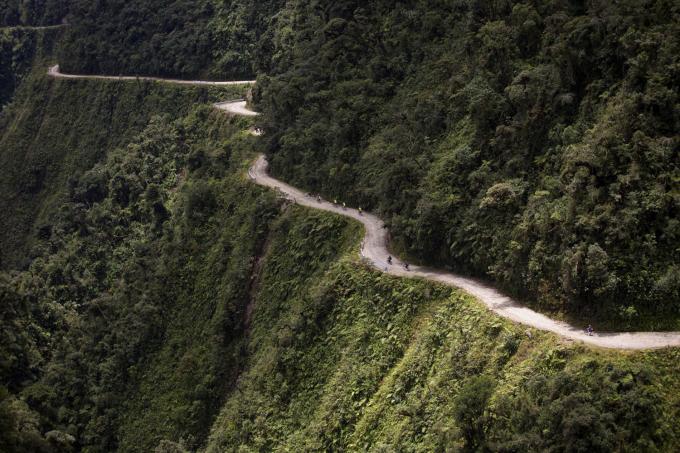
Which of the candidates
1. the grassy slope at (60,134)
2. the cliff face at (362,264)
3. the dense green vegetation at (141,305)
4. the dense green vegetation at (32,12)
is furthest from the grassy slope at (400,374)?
the dense green vegetation at (32,12)

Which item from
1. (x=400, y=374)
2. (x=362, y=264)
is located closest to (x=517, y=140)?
(x=362, y=264)

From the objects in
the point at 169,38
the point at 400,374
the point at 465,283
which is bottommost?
the point at 400,374

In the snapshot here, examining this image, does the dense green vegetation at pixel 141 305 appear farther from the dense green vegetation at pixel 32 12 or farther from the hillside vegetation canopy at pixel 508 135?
the dense green vegetation at pixel 32 12

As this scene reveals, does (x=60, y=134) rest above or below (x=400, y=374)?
below

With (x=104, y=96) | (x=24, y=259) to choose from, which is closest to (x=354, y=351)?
(x=24, y=259)

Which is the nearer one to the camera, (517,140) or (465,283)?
(465,283)

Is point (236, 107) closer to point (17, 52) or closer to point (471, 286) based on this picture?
point (471, 286)

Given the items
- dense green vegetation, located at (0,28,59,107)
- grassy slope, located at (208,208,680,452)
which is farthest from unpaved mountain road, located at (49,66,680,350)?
dense green vegetation, located at (0,28,59,107)
